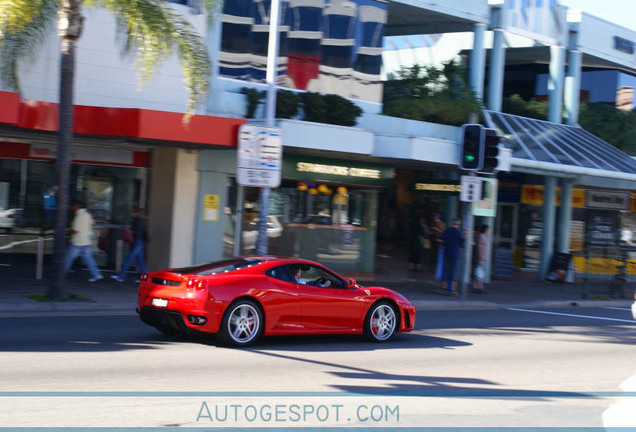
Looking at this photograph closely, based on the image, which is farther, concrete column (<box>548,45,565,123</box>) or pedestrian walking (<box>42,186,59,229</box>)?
concrete column (<box>548,45,565,123</box>)

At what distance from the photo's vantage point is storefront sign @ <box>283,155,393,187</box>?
20.1m

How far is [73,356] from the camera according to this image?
29.4ft

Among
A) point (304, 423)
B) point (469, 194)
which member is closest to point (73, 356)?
point (304, 423)

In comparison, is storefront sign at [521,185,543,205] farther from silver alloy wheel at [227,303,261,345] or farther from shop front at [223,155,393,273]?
silver alloy wheel at [227,303,261,345]

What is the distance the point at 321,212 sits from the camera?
21062 mm

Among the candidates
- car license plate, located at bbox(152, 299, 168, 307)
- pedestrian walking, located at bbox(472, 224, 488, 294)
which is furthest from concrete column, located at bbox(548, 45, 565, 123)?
car license plate, located at bbox(152, 299, 168, 307)

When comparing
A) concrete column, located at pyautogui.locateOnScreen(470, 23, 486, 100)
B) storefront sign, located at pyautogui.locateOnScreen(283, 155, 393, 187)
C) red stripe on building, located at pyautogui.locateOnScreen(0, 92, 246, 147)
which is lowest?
storefront sign, located at pyautogui.locateOnScreen(283, 155, 393, 187)

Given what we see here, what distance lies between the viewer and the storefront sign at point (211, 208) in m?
18.2

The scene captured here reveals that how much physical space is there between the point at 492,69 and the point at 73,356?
63.8 feet

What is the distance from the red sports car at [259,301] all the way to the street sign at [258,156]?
3.71m

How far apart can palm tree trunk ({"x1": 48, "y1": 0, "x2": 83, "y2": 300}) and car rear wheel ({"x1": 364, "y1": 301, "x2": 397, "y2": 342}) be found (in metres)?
5.74

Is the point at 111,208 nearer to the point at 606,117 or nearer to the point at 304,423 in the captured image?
the point at 304,423

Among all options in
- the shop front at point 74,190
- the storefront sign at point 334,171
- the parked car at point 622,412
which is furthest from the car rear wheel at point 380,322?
the storefront sign at point 334,171

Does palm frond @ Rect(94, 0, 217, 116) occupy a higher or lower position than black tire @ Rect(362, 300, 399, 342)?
higher
